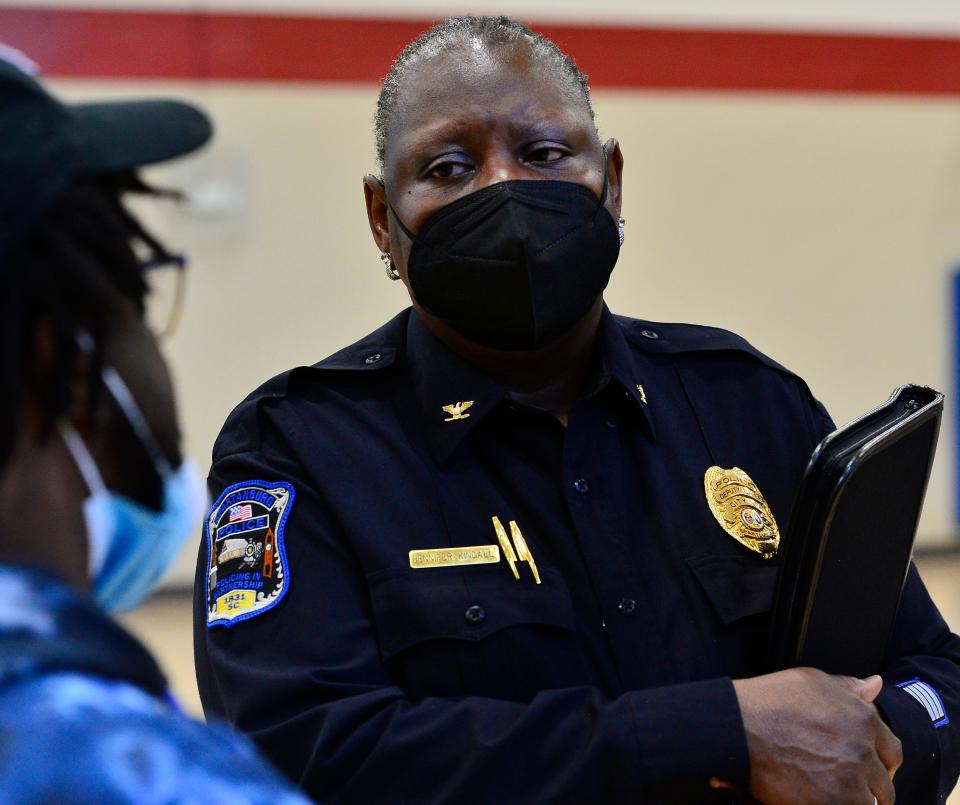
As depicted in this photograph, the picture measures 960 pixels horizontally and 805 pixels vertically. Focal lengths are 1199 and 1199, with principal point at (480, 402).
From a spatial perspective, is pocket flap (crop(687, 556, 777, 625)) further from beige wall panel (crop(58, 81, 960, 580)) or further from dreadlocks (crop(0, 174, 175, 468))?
beige wall panel (crop(58, 81, 960, 580))

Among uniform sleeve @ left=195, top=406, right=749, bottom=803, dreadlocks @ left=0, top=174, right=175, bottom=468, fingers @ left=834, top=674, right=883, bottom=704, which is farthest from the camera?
fingers @ left=834, top=674, right=883, bottom=704

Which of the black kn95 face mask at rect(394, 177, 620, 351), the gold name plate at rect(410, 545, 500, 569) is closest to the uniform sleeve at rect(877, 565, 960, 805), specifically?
the gold name plate at rect(410, 545, 500, 569)

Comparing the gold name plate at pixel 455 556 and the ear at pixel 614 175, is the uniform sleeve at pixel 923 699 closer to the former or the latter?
the gold name plate at pixel 455 556

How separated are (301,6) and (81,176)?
3.88 meters

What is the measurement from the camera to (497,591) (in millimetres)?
1429

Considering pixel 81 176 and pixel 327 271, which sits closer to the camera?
pixel 81 176

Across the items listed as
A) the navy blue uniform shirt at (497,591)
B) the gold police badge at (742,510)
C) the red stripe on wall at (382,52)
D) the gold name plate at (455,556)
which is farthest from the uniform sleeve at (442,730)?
the red stripe on wall at (382,52)

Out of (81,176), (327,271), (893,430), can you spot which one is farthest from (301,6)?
(81,176)

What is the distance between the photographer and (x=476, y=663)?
140 cm

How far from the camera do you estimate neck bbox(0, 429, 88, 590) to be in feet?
2.56

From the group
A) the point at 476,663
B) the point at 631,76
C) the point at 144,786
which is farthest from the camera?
the point at 631,76

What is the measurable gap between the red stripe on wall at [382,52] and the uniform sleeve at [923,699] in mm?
3444

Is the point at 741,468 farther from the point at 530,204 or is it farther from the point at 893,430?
the point at 530,204

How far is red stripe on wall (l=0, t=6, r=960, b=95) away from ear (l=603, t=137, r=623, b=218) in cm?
298
